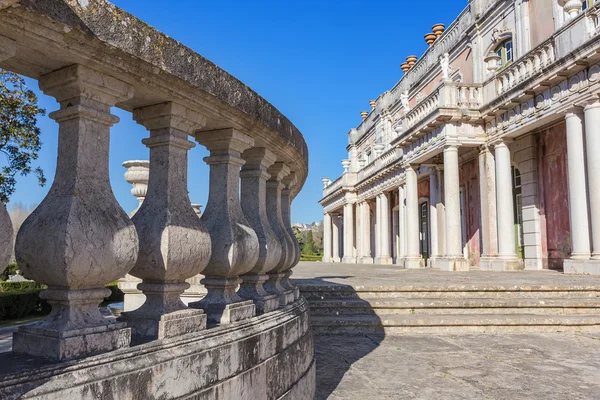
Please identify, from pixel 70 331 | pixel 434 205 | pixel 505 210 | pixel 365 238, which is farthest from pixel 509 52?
pixel 70 331

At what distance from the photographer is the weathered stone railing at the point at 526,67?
1175 centimetres

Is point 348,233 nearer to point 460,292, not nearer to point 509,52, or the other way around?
point 509,52

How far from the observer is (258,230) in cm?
280

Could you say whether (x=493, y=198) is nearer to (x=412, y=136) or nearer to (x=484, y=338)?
(x=412, y=136)

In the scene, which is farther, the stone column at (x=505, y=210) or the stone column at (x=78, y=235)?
the stone column at (x=505, y=210)

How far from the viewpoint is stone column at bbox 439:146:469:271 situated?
47.3ft

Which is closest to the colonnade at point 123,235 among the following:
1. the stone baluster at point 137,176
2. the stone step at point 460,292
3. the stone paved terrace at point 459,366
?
the stone paved terrace at point 459,366

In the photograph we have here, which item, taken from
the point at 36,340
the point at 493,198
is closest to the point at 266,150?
the point at 36,340

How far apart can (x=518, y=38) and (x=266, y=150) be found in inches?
574

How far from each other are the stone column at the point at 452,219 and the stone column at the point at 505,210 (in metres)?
1.16

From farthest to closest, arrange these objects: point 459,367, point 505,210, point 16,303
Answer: point 505,210
point 16,303
point 459,367

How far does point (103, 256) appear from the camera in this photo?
1551 mm

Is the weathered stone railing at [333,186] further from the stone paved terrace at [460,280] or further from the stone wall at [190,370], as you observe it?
the stone wall at [190,370]

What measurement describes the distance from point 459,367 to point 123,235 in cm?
362
